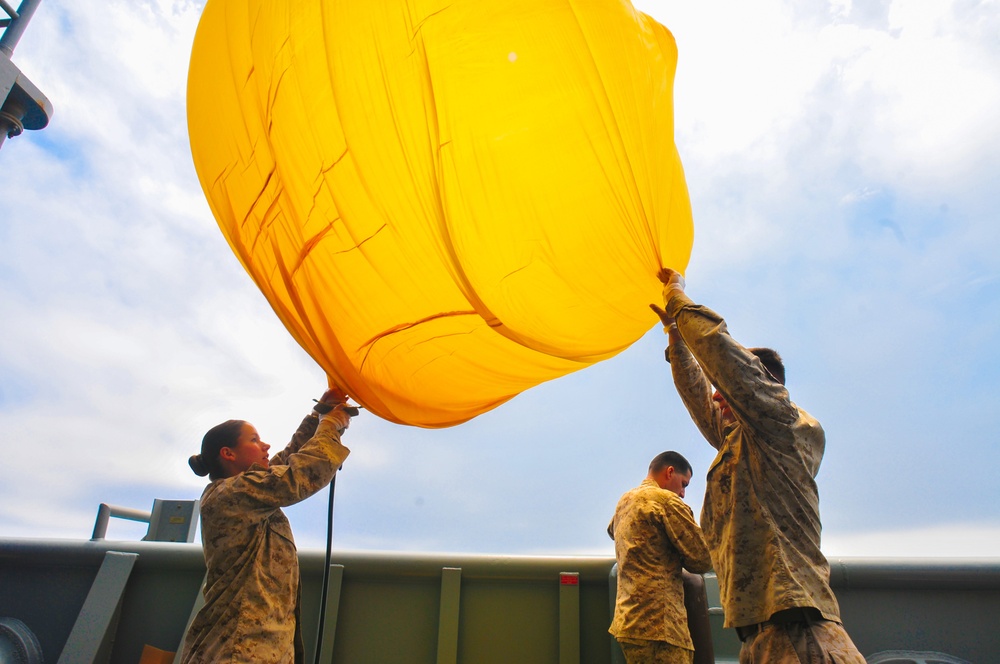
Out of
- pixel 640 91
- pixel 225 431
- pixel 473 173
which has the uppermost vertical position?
pixel 640 91

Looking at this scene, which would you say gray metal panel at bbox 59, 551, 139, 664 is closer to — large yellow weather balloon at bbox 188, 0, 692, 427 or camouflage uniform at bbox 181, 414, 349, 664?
camouflage uniform at bbox 181, 414, 349, 664

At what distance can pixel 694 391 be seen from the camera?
1916mm

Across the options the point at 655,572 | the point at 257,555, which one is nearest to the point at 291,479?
the point at 257,555

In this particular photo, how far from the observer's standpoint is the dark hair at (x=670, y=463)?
2.93m

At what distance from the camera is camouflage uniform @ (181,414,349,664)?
73.5 inches

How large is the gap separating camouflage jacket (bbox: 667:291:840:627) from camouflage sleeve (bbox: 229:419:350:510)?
1.17 m

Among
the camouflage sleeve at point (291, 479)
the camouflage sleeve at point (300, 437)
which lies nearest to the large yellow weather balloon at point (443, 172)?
the camouflage sleeve at point (291, 479)

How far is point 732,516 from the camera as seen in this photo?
4.98 feet

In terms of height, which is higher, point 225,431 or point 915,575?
point 225,431

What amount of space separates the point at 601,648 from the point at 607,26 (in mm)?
2828

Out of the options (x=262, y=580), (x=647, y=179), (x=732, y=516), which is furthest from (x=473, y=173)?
(x=262, y=580)

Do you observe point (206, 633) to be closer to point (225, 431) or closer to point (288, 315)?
point (225, 431)

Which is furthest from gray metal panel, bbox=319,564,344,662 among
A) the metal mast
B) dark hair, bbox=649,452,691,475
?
the metal mast

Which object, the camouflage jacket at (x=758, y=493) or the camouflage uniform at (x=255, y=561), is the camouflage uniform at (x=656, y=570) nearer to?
the camouflage jacket at (x=758, y=493)
